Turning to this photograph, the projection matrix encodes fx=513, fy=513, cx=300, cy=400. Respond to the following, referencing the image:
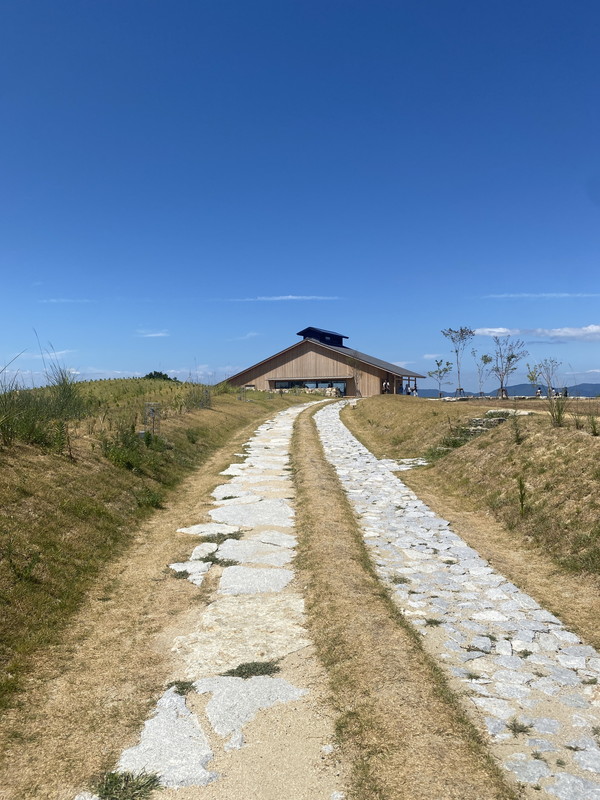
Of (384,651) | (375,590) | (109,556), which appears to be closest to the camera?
(384,651)

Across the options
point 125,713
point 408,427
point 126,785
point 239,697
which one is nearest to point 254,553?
point 239,697

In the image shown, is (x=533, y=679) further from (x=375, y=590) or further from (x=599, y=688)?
(x=375, y=590)

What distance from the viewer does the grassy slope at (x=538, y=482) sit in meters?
6.77

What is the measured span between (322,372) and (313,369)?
0.93 m

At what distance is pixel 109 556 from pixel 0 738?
326cm

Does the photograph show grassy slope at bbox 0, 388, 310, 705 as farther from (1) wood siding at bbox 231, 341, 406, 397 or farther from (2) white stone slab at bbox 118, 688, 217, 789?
(1) wood siding at bbox 231, 341, 406, 397

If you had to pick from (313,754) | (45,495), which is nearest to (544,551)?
(313,754)

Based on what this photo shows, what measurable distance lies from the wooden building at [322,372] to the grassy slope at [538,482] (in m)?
34.1

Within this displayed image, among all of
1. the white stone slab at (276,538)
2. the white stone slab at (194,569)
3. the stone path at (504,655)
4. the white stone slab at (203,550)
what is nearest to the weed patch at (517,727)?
the stone path at (504,655)

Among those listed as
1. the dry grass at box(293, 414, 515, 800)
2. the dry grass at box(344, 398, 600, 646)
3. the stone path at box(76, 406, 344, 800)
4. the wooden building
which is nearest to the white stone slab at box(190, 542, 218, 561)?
the stone path at box(76, 406, 344, 800)

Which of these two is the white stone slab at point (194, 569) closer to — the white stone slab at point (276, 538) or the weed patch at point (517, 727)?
the white stone slab at point (276, 538)

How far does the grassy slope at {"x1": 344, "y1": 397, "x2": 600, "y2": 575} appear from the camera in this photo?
6.77 meters

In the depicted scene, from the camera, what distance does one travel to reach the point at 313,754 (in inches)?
123

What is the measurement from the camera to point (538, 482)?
336 inches
